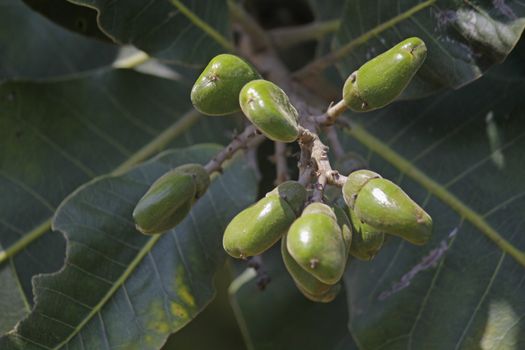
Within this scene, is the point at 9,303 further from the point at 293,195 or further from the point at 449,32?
the point at 449,32

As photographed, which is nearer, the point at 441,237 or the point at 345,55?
the point at 441,237

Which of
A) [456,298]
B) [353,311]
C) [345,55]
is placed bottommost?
[456,298]

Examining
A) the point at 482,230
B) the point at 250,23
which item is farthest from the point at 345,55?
the point at 482,230

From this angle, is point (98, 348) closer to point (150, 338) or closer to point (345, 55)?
point (150, 338)

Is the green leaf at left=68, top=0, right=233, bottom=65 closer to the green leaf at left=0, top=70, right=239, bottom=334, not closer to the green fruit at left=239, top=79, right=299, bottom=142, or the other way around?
the green leaf at left=0, top=70, right=239, bottom=334

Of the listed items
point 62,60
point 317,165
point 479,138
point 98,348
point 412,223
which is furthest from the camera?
point 62,60

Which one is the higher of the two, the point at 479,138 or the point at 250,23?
the point at 250,23

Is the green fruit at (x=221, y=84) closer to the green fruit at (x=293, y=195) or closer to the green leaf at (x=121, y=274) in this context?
the green fruit at (x=293, y=195)
